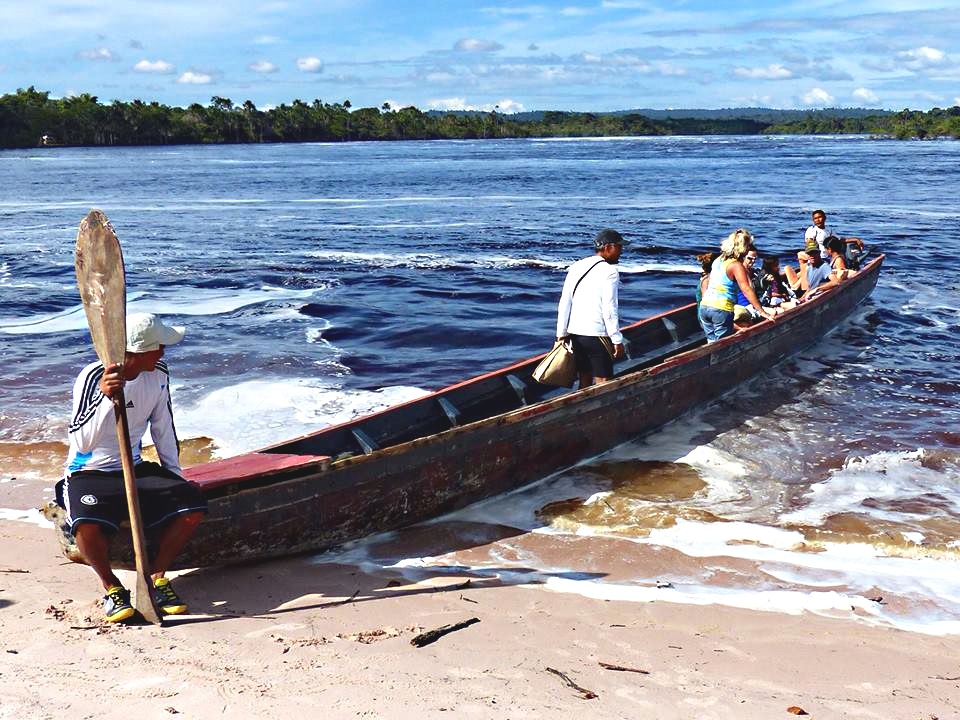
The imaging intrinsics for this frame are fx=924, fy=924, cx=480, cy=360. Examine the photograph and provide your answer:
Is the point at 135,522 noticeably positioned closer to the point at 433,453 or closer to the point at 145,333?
the point at 145,333

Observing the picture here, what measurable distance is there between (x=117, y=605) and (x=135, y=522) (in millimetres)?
517

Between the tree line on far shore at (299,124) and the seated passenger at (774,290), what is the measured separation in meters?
106

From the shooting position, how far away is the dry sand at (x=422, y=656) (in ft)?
14.4

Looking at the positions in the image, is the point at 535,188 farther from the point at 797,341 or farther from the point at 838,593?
the point at 838,593

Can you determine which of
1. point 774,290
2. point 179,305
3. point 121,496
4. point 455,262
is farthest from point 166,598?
point 455,262

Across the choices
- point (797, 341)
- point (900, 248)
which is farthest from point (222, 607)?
point (900, 248)

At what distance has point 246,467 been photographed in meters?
6.23

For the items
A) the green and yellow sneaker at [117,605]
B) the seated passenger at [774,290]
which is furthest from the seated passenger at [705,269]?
the green and yellow sneaker at [117,605]

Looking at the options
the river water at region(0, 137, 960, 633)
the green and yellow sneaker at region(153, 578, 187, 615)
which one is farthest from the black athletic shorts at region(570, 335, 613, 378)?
the green and yellow sneaker at region(153, 578, 187, 615)

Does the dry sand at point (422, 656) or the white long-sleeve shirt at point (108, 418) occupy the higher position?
the white long-sleeve shirt at point (108, 418)

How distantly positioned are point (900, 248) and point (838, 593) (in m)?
20.1

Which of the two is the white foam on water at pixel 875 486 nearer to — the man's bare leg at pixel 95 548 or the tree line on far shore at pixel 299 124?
the man's bare leg at pixel 95 548

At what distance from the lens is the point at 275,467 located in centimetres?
622

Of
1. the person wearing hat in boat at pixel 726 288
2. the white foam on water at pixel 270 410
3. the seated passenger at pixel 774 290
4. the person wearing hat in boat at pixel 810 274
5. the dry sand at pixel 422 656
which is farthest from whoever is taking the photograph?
the person wearing hat in boat at pixel 810 274
